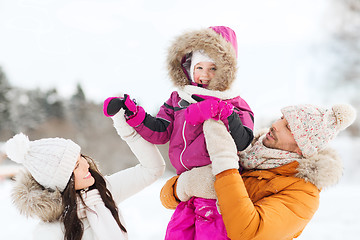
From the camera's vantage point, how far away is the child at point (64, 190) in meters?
1.47

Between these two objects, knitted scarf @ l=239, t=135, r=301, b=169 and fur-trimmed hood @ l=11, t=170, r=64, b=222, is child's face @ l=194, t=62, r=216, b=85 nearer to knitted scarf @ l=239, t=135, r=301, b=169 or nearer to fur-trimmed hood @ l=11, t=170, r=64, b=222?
knitted scarf @ l=239, t=135, r=301, b=169

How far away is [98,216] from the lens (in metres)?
1.65

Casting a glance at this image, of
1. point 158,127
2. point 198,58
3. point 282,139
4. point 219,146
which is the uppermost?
point 198,58

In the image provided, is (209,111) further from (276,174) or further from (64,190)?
(64,190)

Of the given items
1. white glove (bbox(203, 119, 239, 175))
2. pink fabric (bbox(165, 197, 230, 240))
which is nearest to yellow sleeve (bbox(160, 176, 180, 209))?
pink fabric (bbox(165, 197, 230, 240))

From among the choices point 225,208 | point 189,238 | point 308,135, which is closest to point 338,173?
point 308,135

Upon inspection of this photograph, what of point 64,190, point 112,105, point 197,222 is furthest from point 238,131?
point 64,190

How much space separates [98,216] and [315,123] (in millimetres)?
1142

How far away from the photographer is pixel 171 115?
5.55ft

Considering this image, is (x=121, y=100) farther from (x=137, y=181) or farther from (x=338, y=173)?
(x=338, y=173)

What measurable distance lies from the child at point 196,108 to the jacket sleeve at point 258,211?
0.52 feet

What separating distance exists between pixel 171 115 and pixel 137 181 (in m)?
0.49

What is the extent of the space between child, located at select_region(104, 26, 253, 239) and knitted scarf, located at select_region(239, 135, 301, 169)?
10cm

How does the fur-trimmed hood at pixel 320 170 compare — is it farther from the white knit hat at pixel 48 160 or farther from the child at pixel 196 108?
the white knit hat at pixel 48 160
